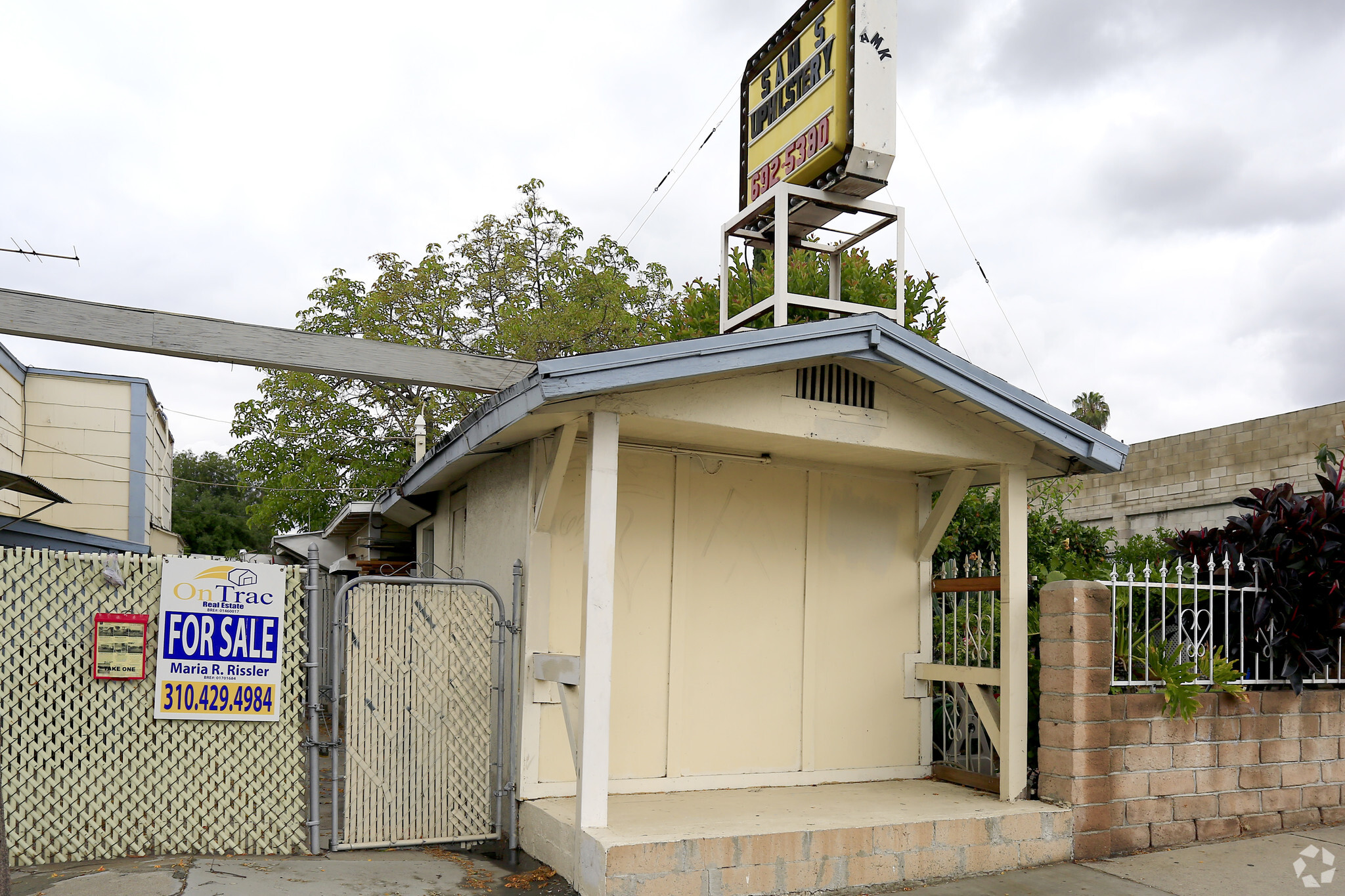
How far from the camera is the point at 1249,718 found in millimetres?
7602

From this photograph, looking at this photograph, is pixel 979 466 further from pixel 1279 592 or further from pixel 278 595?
pixel 278 595

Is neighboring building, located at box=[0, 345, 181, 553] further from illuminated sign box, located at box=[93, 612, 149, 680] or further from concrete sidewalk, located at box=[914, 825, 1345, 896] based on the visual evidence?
concrete sidewalk, located at box=[914, 825, 1345, 896]

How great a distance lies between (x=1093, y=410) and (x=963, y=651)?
36358mm

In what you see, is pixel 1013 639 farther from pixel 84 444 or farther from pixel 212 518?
pixel 212 518

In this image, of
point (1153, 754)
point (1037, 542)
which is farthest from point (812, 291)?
point (1153, 754)

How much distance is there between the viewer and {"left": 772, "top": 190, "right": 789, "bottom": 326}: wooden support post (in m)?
6.91

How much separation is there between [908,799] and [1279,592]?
3370 millimetres

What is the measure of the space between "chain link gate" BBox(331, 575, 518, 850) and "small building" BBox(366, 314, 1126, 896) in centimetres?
47

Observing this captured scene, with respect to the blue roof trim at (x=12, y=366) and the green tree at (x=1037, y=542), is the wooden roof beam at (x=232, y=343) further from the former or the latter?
the blue roof trim at (x=12, y=366)

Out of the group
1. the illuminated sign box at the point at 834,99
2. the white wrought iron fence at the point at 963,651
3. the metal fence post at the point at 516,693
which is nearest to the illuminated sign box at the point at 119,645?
the metal fence post at the point at 516,693

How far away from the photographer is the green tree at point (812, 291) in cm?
1495

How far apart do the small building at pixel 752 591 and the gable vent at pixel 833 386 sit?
2 centimetres

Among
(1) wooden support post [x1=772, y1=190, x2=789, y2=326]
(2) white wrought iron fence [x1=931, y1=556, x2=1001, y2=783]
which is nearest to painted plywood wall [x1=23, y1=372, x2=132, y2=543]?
(1) wooden support post [x1=772, y1=190, x2=789, y2=326]

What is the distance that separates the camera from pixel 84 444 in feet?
63.4
